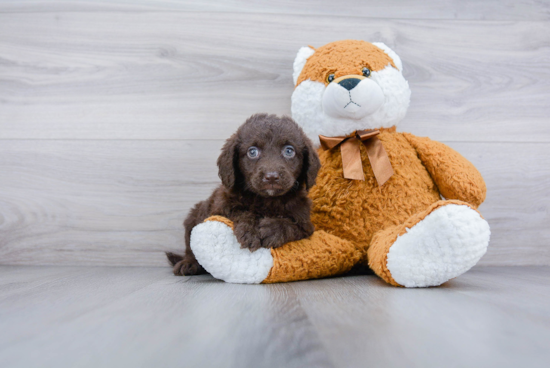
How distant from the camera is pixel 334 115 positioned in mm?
1033

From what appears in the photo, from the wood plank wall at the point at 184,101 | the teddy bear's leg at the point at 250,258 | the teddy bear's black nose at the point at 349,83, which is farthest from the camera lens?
the wood plank wall at the point at 184,101

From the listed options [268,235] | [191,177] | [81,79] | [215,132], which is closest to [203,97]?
[215,132]

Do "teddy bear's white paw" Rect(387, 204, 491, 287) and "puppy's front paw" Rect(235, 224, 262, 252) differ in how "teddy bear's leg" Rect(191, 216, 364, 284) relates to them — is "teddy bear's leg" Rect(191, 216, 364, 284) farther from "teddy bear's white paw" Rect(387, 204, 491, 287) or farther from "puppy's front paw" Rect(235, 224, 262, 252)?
"teddy bear's white paw" Rect(387, 204, 491, 287)

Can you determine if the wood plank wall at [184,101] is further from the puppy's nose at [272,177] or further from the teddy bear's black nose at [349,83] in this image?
the puppy's nose at [272,177]

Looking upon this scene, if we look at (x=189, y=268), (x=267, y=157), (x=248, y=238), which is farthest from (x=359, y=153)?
(x=189, y=268)

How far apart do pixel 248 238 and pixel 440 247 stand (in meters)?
0.39

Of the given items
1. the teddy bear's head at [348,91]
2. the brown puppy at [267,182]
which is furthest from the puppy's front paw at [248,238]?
the teddy bear's head at [348,91]

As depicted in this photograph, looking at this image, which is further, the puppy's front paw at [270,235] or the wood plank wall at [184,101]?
the wood plank wall at [184,101]

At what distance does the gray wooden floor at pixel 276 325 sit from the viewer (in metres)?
0.46

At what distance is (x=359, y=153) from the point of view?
103 cm

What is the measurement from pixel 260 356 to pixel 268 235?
0.40 meters

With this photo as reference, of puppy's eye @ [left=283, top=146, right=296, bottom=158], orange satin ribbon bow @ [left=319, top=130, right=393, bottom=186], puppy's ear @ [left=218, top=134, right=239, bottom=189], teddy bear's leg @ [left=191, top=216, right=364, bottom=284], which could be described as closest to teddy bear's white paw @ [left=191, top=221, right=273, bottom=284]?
teddy bear's leg @ [left=191, top=216, right=364, bottom=284]

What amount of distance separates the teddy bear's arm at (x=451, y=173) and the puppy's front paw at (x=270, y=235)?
1.52ft

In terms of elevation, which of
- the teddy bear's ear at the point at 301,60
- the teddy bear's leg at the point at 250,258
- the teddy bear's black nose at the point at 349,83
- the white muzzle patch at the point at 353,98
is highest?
the teddy bear's ear at the point at 301,60
